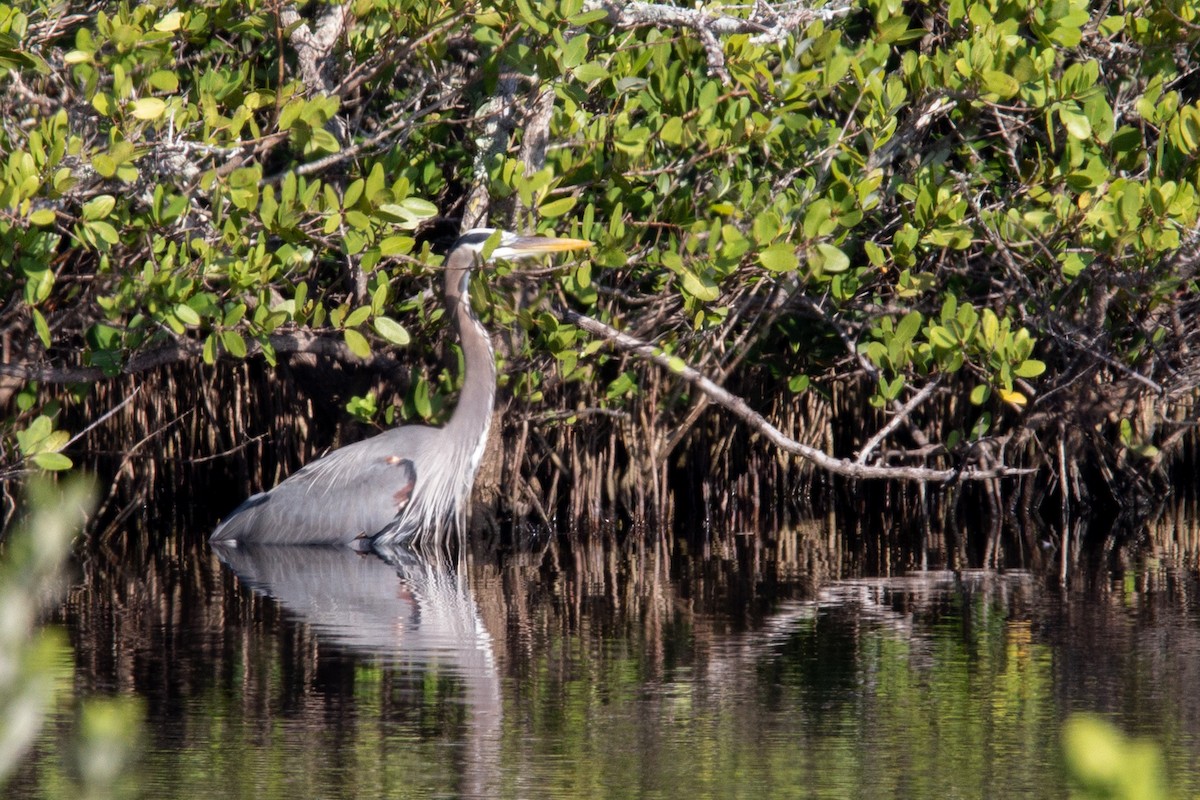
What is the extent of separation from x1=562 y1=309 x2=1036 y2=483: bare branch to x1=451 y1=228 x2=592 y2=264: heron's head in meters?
0.46

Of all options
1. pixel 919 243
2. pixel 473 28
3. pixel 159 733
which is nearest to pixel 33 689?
pixel 159 733

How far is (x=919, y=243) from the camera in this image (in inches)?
255

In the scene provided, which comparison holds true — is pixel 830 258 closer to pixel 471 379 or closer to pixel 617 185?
pixel 617 185

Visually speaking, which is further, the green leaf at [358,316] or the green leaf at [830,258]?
the green leaf at [830,258]

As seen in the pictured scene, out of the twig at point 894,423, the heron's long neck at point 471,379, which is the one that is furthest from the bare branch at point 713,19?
the twig at point 894,423

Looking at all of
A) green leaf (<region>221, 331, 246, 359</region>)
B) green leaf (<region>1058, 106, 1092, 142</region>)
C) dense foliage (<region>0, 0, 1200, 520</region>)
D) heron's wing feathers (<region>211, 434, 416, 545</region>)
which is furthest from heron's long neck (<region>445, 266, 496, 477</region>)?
green leaf (<region>1058, 106, 1092, 142</region>)

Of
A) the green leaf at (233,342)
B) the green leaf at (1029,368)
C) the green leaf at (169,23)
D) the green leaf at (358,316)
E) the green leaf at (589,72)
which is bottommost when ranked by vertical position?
the green leaf at (1029,368)

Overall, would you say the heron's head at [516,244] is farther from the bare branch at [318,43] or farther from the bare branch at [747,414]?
the bare branch at [318,43]

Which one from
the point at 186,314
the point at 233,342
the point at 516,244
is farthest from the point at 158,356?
the point at 516,244

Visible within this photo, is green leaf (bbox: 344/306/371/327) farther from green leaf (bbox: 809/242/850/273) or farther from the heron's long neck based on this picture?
green leaf (bbox: 809/242/850/273)

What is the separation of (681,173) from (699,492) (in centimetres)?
290

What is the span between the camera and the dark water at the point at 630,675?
10.9 feet

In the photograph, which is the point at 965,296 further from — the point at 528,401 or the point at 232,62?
the point at 232,62

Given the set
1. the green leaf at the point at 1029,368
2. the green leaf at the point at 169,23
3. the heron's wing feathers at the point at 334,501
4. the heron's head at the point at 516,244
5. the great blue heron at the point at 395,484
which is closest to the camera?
the green leaf at the point at 169,23
